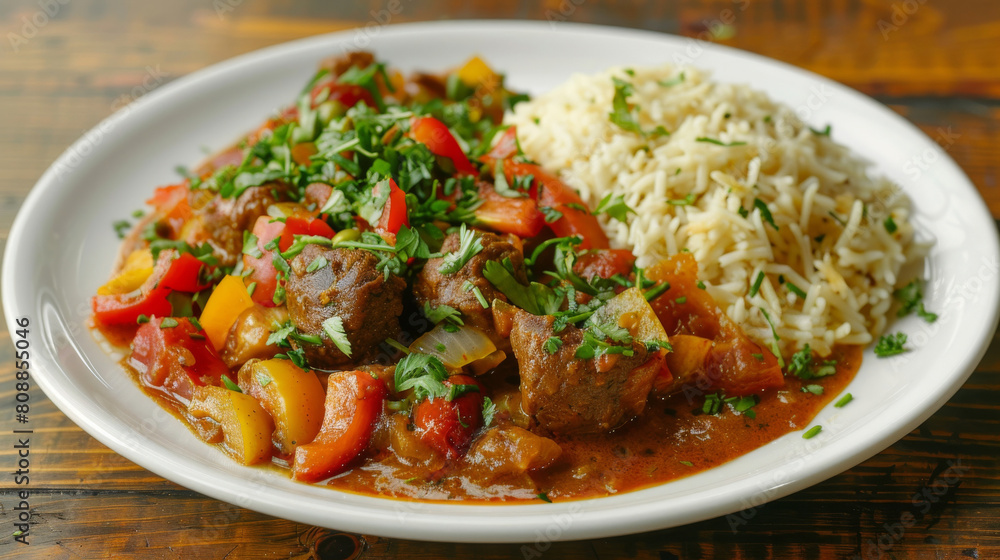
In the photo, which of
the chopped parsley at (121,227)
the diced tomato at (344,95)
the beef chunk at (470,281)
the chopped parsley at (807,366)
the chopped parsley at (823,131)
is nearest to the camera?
the beef chunk at (470,281)

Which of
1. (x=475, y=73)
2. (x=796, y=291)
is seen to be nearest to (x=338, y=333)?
(x=796, y=291)

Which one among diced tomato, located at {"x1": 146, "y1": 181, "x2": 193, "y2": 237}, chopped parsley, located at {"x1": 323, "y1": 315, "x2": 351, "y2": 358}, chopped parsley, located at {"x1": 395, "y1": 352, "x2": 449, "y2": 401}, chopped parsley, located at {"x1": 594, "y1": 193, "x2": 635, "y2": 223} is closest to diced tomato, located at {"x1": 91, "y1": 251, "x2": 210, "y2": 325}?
diced tomato, located at {"x1": 146, "y1": 181, "x2": 193, "y2": 237}

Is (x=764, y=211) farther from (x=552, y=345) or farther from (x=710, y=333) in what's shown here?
(x=552, y=345)

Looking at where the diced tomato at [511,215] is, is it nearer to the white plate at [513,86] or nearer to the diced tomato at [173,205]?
the white plate at [513,86]

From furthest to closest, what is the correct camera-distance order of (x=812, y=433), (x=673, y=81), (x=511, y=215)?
(x=673, y=81), (x=511, y=215), (x=812, y=433)

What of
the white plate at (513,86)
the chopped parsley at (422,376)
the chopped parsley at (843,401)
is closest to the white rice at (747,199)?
the white plate at (513,86)

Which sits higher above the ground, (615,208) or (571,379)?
(615,208)
